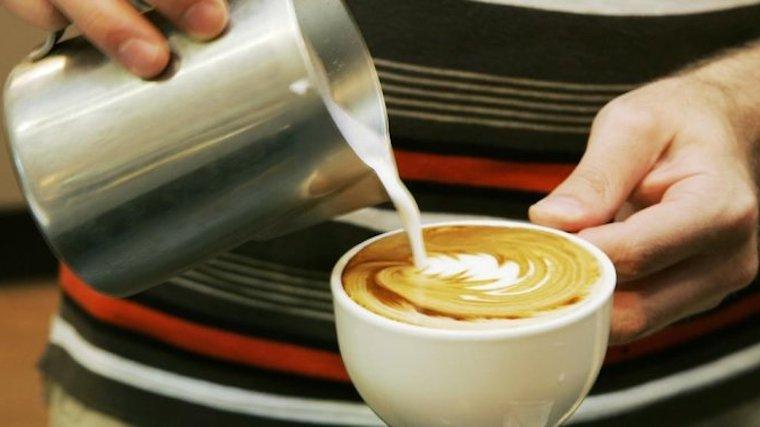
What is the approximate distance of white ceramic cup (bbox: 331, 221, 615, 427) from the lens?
0.52 meters

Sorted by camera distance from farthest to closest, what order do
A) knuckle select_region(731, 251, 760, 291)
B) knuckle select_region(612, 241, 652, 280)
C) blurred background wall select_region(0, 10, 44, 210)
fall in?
blurred background wall select_region(0, 10, 44, 210) → knuckle select_region(731, 251, 760, 291) → knuckle select_region(612, 241, 652, 280)

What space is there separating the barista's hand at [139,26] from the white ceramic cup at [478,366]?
0.18m

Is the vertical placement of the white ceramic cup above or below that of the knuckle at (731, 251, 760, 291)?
above

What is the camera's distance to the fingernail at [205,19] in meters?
0.55

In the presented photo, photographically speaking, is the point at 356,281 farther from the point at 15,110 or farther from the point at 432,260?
the point at 15,110

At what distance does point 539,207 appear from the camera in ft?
2.26

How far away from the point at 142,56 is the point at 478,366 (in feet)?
0.83

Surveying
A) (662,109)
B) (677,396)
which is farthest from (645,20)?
(677,396)

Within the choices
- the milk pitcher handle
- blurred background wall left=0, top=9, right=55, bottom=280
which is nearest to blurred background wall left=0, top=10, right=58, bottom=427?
blurred background wall left=0, top=9, right=55, bottom=280

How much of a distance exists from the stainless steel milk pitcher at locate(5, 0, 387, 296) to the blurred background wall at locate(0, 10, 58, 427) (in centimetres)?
165

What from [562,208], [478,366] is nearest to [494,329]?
[478,366]

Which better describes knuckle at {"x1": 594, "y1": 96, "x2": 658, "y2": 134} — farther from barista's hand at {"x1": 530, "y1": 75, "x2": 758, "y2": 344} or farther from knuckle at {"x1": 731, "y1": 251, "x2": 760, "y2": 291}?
knuckle at {"x1": 731, "y1": 251, "x2": 760, "y2": 291}

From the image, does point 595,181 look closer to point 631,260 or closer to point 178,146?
point 631,260

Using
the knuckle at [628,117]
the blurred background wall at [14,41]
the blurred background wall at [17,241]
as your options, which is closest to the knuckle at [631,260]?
the knuckle at [628,117]
